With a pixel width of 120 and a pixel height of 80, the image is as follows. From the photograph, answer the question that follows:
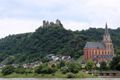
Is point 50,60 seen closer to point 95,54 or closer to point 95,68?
point 95,54

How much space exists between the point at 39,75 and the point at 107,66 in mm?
28132

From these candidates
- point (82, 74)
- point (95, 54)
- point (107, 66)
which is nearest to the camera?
point (82, 74)

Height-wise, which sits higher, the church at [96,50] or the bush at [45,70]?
the church at [96,50]

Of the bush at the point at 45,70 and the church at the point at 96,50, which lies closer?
the bush at the point at 45,70

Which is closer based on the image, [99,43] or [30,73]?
[30,73]

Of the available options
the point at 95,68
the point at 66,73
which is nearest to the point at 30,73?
the point at 66,73

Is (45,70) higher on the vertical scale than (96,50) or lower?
lower

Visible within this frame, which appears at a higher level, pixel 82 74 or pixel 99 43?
pixel 99 43

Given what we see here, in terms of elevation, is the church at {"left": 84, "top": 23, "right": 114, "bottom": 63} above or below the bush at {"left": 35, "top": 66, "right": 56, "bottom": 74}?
above

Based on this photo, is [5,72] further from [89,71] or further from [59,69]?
[89,71]

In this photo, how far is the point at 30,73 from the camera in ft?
463

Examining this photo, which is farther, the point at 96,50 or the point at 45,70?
the point at 96,50

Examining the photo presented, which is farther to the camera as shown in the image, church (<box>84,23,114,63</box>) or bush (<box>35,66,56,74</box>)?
church (<box>84,23,114,63</box>)

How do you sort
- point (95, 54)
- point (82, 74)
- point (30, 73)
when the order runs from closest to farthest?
point (82, 74)
point (30, 73)
point (95, 54)
